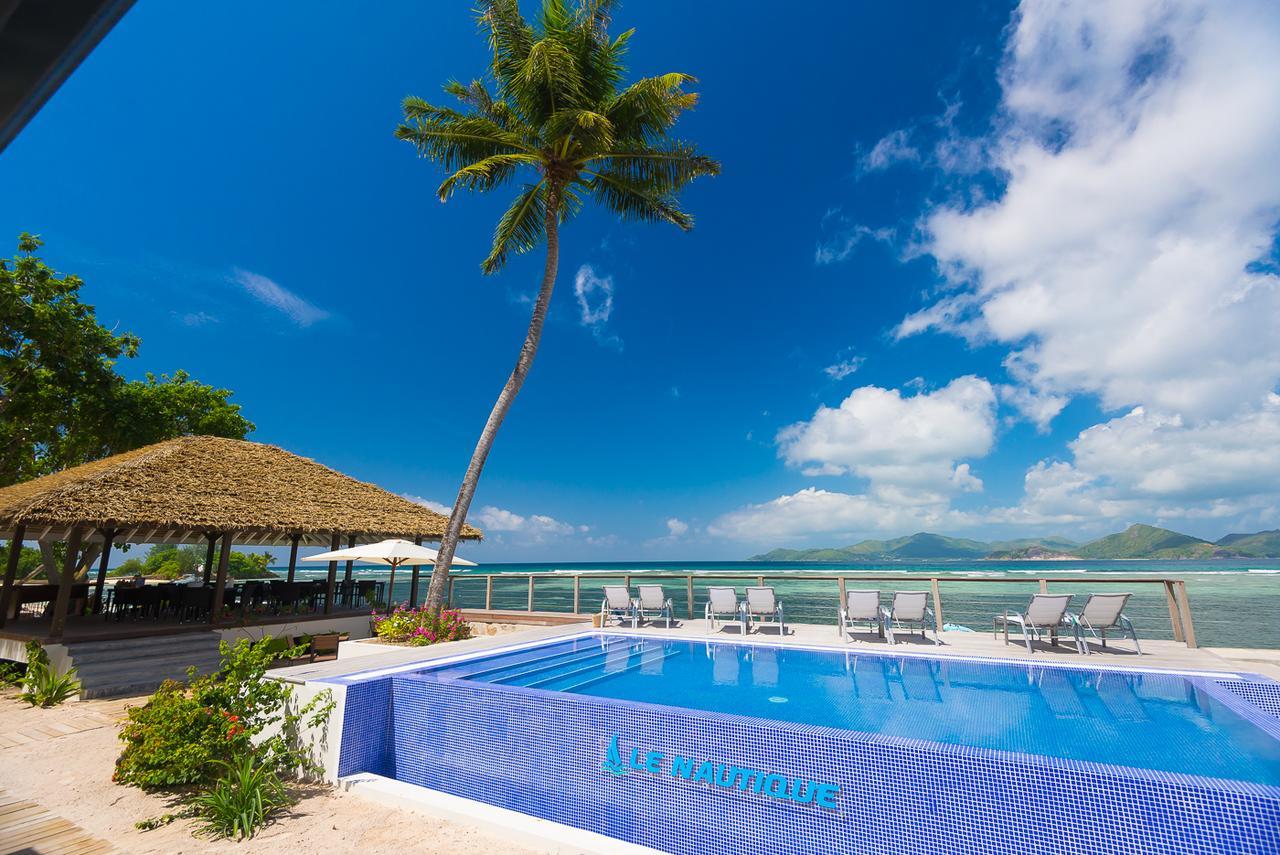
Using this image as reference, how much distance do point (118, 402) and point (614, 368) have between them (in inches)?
963

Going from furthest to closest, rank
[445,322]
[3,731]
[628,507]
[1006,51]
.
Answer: [628,507] < [445,322] < [1006,51] < [3,731]

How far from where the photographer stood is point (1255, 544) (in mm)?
96188

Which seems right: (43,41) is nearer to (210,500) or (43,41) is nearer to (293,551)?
(210,500)

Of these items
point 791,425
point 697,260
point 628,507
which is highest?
point 697,260

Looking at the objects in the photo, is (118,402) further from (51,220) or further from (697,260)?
(697,260)

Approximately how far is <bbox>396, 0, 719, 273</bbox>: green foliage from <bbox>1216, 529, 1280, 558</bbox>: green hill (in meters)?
123

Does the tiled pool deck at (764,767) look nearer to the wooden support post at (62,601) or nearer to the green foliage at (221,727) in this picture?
the green foliage at (221,727)

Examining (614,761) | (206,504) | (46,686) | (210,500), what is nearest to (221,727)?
(614,761)

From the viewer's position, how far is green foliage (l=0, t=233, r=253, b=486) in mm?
13484

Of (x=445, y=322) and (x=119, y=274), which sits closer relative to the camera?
(x=119, y=274)

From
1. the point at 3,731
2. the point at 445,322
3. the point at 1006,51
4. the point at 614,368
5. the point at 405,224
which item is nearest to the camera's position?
the point at 3,731

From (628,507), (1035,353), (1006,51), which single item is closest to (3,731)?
(1006,51)

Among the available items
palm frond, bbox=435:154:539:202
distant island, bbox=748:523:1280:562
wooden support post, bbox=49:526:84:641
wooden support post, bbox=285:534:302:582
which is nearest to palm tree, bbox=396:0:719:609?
palm frond, bbox=435:154:539:202

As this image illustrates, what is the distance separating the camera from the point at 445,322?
101 ft
